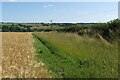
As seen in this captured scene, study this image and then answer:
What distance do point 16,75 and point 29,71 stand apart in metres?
0.61

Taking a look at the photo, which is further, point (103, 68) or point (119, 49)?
point (119, 49)

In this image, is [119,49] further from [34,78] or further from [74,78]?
[34,78]

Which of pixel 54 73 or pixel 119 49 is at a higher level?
pixel 119 49

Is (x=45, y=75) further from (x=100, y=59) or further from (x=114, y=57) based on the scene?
(x=114, y=57)

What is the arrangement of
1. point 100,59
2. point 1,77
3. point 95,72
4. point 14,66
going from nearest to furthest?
point 95,72 → point 100,59 → point 1,77 → point 14,66

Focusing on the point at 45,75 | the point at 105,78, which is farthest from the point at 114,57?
the point at 45,75

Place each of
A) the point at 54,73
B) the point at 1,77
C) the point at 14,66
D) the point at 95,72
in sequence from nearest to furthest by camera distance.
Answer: the point at 95,72 → the point at 1,77 → the point at 54,73 → the point at 14,66

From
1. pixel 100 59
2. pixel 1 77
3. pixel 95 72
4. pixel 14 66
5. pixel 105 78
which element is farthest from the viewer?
pixel 14 66

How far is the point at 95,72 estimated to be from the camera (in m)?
6.55

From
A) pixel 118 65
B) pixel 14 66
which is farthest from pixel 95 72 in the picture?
pixel 14 66

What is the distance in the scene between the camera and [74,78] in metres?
6.73

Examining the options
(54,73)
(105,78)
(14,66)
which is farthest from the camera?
(14,66)

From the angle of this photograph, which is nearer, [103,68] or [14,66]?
[103,68]

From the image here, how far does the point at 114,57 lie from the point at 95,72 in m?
0.64
